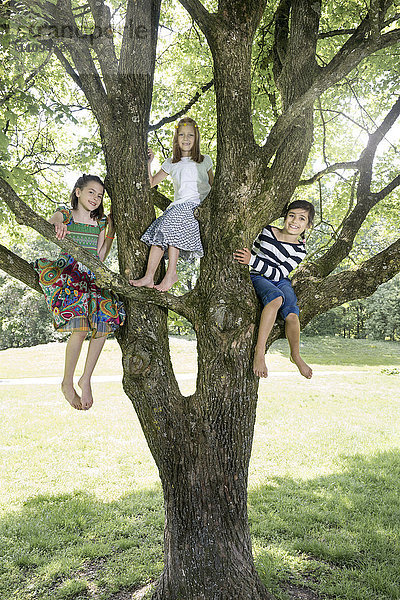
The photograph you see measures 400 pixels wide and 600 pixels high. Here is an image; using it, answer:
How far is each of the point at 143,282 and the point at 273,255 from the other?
99 cm

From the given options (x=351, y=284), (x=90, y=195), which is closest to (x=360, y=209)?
(x=351, y=284)

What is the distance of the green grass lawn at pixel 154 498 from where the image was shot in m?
4.47

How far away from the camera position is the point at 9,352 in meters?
20.7

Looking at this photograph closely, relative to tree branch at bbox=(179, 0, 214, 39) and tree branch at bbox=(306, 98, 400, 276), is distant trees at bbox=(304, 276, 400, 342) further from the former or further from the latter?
tree branch at bbox=(179, 0, 214, 39)

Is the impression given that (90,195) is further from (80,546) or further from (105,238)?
(80,546)

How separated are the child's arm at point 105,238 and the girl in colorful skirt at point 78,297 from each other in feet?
0.33

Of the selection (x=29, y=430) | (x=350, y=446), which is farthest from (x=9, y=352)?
(x=350, y=446)

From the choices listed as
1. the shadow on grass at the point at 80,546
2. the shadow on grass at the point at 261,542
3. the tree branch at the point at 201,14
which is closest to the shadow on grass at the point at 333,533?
the shadow on grass at the point at 261,542

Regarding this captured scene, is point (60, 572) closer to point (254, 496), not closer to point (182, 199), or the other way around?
point (254, 496)

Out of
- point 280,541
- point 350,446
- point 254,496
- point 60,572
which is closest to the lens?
point 60,572

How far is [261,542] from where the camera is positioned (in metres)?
5.14

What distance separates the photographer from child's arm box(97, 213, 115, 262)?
3.56 metres

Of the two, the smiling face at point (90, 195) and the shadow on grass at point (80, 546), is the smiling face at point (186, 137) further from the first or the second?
the shadow on grass at point (80, 546)

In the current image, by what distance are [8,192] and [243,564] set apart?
2.96 meters
